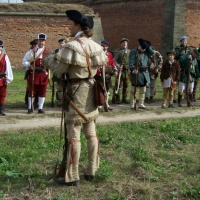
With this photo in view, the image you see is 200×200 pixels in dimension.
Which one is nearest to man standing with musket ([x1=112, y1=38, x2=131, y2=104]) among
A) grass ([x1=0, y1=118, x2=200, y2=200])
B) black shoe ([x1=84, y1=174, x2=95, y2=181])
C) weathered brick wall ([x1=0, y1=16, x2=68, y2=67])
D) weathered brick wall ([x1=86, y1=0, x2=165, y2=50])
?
grass ([x1=0, y1=118, x2=200, y2=200])

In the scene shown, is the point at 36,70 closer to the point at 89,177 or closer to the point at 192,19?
the point at 89,177

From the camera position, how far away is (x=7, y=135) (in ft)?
28.8

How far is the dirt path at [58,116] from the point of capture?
10078 millimetres

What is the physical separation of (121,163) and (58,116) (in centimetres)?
410

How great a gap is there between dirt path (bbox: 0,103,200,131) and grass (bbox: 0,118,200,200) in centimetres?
74

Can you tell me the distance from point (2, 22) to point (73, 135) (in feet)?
61.5

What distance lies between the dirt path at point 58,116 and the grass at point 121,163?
745 mm

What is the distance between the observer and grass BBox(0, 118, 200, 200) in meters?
5.92

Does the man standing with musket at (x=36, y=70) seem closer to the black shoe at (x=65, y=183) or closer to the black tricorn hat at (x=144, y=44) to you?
the black tricorn hat at (x=144, y=44)

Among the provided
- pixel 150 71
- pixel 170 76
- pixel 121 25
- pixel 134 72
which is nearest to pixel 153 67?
pixel 150 71

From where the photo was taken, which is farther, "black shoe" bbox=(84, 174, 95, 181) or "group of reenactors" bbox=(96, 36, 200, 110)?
→ "group of reenactors" bbox=(96, 36, 200, 110)

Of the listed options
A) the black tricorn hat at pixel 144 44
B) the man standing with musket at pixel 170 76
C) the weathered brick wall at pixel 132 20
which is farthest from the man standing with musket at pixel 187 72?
the weathered brick wall at pixel 132 20

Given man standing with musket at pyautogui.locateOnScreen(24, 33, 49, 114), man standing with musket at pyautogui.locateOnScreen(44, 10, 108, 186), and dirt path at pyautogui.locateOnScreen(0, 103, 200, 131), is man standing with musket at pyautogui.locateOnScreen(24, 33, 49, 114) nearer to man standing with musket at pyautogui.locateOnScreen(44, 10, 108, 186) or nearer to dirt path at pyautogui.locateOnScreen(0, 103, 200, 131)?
dirt path at pyautogui.locateOnScreen(0, 103, 200, 131)

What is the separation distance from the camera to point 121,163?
23.5ft
